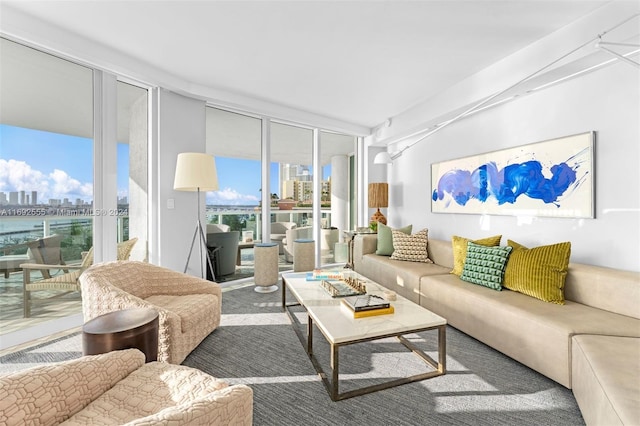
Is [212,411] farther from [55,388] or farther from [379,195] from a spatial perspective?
[379,195]

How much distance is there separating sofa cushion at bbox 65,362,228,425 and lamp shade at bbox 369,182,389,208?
437 centimetres

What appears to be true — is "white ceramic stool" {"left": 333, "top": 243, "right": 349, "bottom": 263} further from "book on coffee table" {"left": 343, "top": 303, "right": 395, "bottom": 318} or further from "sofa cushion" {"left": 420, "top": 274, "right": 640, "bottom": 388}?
"book on coffee table" {"left": 343, "top": 303, "right": 395, "bottom": 318}

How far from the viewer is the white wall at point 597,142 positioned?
7.72 ft

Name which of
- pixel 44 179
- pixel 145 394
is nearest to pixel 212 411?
pixel 145 394

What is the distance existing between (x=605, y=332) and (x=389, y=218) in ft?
13.0

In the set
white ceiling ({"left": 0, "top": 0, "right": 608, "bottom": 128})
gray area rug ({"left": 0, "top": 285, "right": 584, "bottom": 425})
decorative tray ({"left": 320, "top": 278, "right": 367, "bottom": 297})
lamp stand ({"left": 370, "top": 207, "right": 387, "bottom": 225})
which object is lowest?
gray area rug ({"left": 0, "top": 285, "right": 584, "bottom": 425})

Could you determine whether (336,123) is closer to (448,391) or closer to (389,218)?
(389,218)

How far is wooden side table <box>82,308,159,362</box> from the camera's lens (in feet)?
5.44

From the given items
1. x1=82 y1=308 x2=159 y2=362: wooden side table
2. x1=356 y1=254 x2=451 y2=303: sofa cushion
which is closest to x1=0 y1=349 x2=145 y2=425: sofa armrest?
x1=82 y1=308 x2=159 y2=362: wooden side table

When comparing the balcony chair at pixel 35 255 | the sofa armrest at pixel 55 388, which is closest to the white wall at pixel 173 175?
the balcony chair at pixel 35 255

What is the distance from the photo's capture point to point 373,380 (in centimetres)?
198

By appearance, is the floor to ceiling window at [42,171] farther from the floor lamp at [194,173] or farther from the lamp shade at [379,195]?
the lamp shade at [379,195]

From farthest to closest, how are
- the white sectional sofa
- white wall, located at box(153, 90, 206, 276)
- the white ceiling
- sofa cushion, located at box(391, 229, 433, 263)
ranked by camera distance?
1. sofa cushion, located at box(391, 229, 433, 263)
2. white wall, located at box(153, 90, 206, 276)
3. the white ceiling
4. the white sectional sofa

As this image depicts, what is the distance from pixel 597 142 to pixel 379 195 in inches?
121
